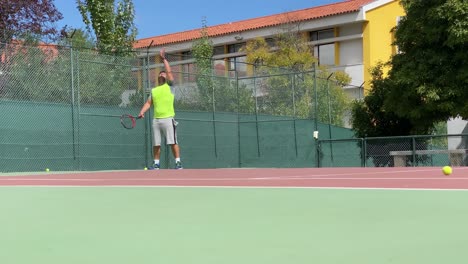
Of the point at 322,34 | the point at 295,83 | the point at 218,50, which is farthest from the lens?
the point at 218,50

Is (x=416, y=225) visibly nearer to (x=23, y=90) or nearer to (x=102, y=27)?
(x=23, y=90)

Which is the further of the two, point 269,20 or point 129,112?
point 269,20

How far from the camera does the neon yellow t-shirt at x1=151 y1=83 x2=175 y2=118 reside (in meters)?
10.5

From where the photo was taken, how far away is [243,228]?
275 cm

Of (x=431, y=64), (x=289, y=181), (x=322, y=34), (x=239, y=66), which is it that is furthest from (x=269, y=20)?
(x=289, y=181)

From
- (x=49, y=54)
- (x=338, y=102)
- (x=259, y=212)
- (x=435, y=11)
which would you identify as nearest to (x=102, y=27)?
(x=49, y=54)

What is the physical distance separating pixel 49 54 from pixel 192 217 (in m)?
11.8

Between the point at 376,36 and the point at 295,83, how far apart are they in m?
12.6

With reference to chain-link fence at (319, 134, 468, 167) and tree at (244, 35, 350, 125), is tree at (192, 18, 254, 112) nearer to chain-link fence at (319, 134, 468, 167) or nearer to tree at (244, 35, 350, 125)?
tree at (244, 35, 350, 125)

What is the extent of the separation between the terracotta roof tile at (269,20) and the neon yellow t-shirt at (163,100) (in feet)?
59.2

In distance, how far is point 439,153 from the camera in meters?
15.0

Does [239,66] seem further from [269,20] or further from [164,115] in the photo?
[164,115]

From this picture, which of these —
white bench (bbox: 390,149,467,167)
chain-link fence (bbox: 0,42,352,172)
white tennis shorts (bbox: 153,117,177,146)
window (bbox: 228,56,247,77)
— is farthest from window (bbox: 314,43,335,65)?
white tennis shorts (bbox: 153,117,177,146)

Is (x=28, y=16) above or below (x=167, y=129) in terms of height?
above
